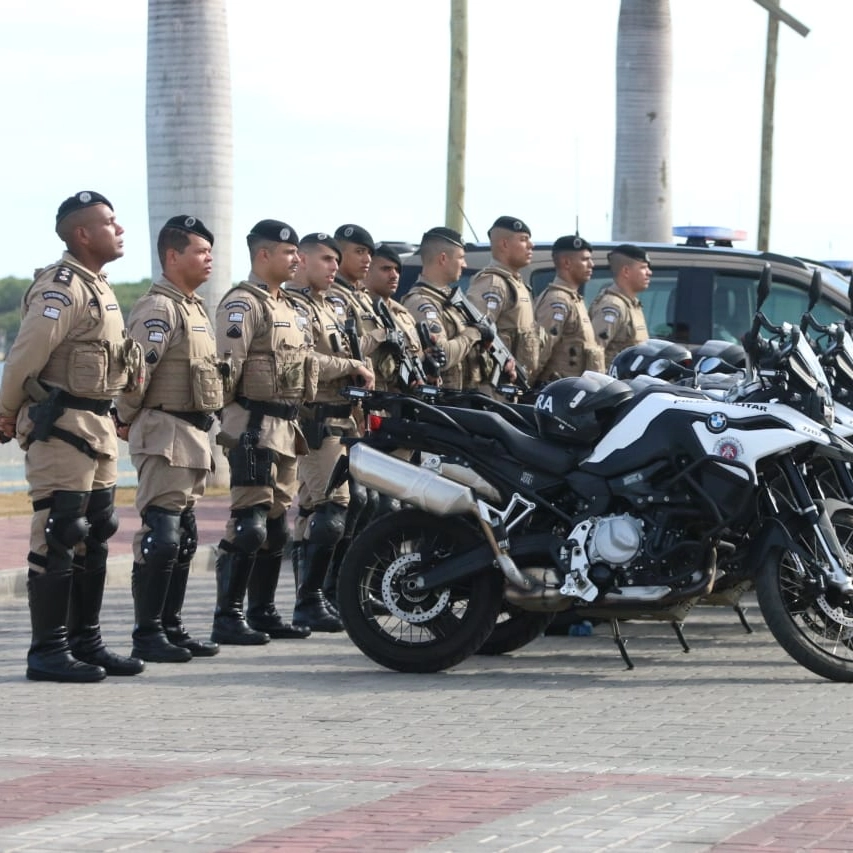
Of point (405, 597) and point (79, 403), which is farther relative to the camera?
point (405, 597)

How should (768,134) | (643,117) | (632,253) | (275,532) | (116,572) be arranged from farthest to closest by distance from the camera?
(768,134), (643,117), (632,253), (116,572), (275,532)

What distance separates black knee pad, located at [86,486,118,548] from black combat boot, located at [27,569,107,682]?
0.23 m

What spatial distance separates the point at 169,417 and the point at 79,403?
664 mm

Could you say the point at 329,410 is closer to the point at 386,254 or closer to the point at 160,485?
the point at 160,485

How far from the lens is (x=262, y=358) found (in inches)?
398

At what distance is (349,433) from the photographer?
11031 mm

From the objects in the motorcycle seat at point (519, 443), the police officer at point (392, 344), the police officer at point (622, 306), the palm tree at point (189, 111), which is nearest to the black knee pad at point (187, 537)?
the motorcycle seat at point (519, 443)

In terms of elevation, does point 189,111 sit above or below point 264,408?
above

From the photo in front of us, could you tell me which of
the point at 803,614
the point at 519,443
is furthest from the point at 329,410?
the point at 803,614

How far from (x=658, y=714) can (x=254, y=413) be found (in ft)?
9.91

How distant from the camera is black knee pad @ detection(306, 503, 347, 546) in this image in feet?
35.6

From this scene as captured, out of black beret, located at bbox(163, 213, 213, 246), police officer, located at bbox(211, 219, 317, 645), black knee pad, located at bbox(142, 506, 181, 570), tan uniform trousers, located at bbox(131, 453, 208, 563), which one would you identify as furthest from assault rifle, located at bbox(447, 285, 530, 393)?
black knee pad, located at bbox(142, 506, 181, 570)

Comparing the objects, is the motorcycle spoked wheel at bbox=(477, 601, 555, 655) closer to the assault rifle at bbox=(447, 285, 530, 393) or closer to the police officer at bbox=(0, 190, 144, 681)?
the police officer at bbox=(0, 190, 144, 681)

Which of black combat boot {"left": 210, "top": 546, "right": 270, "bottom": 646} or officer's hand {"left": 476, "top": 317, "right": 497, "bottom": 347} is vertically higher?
officer's hand {"left": 476, "top": 317, "right": 497, "bottom": 347}
